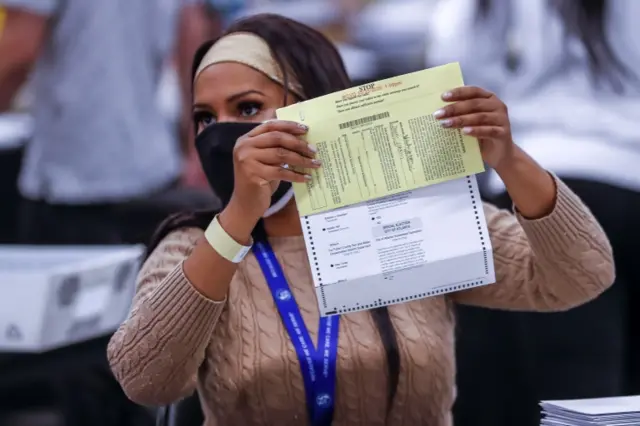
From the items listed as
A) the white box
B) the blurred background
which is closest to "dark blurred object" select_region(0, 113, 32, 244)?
the blurred background

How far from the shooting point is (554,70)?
7.97 feet

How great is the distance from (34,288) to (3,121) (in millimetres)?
1239

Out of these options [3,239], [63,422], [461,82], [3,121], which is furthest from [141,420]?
[461,82]

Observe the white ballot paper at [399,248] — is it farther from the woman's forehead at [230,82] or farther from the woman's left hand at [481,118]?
the woman's forehead at [230,82]

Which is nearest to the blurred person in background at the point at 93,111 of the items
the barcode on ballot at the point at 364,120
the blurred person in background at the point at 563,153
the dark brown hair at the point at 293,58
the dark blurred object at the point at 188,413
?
the blurred person in background at the point at 563,153

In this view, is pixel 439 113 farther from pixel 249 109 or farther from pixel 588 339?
pixel 588 339

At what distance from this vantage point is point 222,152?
5.47 feet

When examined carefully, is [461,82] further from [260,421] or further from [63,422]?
[63,422]

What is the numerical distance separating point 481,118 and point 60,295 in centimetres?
119

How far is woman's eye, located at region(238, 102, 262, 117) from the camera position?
66.0 inches

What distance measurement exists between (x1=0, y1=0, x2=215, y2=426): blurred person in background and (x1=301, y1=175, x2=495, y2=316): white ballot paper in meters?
1.66

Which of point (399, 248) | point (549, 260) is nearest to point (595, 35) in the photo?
point (549, 260)

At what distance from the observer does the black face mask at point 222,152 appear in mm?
1657

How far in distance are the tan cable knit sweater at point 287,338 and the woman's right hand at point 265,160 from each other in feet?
0.54
